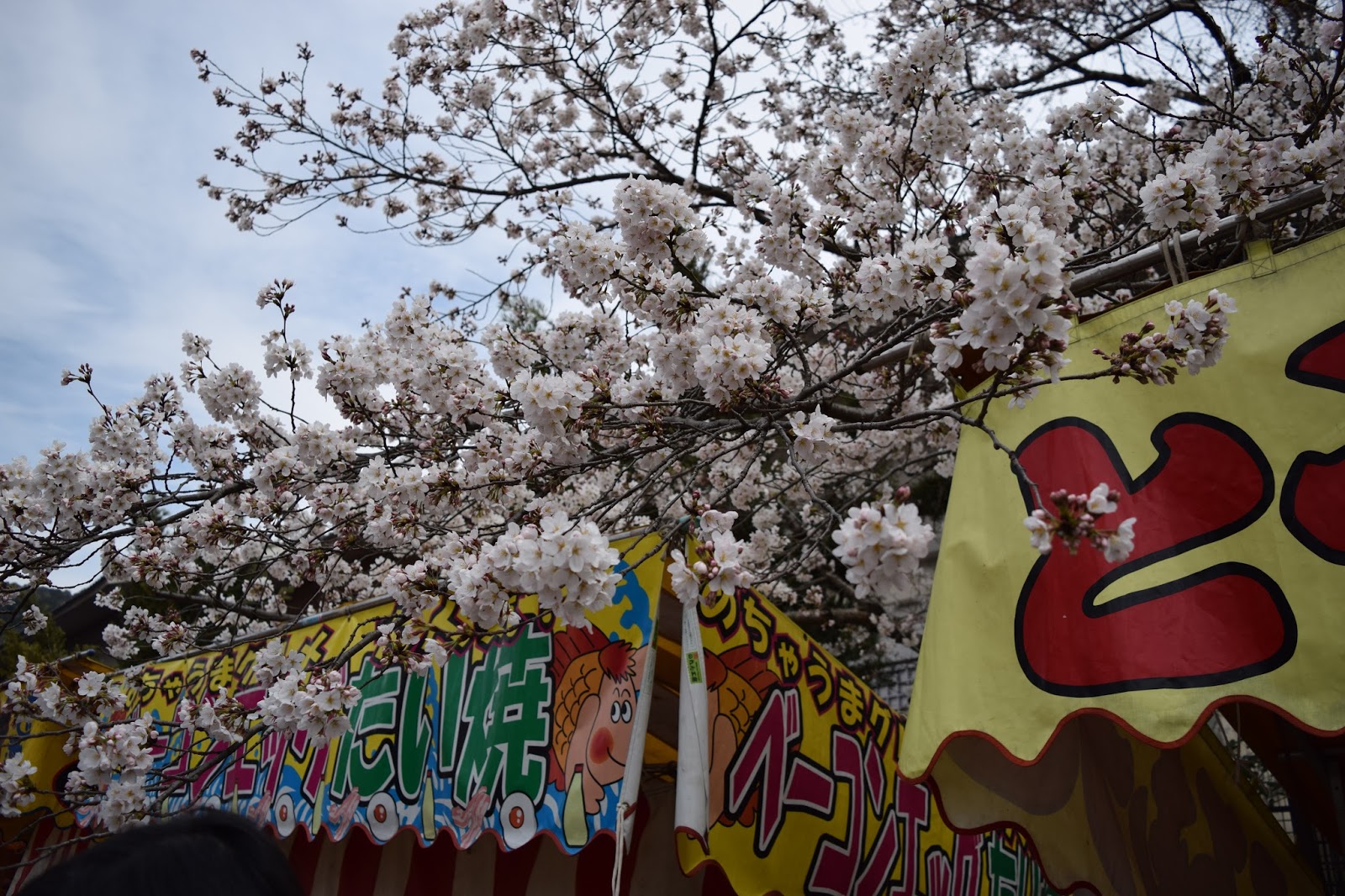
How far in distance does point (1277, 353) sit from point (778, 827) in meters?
2.17

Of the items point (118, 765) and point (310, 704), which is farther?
point (118, 765)

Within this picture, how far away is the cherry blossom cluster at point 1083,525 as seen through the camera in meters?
1.83

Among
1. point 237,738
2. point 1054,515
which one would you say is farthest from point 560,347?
point 1054,515

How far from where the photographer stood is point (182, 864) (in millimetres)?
1030

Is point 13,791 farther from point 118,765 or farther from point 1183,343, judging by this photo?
point 1183,343

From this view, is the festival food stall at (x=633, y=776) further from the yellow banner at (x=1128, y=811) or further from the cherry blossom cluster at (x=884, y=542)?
the cherry blossom cluster at (x=884, y=542)

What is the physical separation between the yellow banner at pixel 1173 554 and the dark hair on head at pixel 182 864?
178 centimetres

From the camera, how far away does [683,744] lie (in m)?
2.55

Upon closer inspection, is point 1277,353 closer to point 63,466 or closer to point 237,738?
point 237,738

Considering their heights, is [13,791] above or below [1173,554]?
below

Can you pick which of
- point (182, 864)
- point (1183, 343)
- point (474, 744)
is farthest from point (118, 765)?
point (1183, 343)

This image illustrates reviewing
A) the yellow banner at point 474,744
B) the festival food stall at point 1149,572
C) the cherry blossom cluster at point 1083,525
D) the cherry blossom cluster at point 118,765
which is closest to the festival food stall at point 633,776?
the yellow banner at point 474,744

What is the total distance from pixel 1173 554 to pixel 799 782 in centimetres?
154

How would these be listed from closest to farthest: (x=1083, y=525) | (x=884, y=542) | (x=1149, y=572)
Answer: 1. (x=1083, y=525)
2. (x=884, y=542)
3. (x=1149, y=572)
